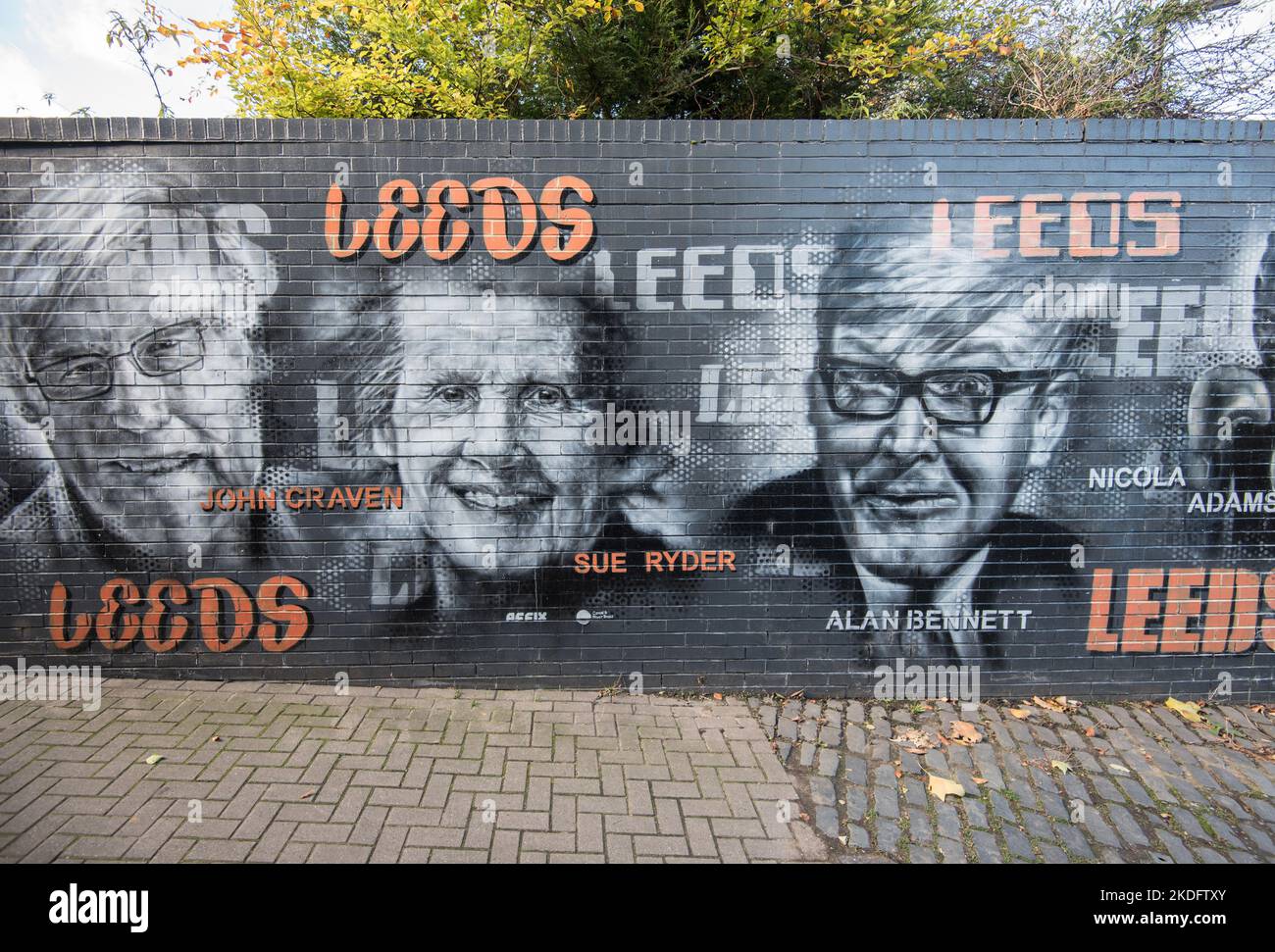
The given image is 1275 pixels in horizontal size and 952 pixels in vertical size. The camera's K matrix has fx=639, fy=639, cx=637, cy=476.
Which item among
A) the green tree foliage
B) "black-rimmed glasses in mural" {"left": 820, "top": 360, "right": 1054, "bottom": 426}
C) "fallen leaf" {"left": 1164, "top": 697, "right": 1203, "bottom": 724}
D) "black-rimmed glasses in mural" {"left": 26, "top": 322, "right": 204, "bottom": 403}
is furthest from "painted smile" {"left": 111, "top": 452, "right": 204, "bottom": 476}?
"fallen leaf" {"left": 1164, "top": 697, "right": 1203, "bottom": 724}

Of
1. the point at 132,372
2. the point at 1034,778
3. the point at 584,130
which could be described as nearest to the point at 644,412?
the point at 584,130

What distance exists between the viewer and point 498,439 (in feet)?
12.6

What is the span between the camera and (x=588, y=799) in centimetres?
297

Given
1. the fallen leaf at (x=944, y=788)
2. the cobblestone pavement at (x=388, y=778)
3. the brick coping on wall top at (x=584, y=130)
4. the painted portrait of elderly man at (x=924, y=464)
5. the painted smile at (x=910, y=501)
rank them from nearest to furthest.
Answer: the cobblestone pavement at (x=388, y=778), the fallen leaf at (x=944, y=788), the brick coping on wall top at (x=584, y=130), the painted portrait of elderly man at (x=924, y=464), the painted smile at (x=910, y=501)

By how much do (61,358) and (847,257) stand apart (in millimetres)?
4702

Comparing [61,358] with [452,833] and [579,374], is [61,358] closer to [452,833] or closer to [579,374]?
[579,374]

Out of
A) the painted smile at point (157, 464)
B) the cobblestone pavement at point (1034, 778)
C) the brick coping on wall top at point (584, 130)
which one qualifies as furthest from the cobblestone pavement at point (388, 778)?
the brick coping on wall top at point (584, 130)

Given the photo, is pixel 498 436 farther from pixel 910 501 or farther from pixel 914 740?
pixel 914 740

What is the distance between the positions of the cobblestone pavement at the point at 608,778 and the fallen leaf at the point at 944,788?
3 cm

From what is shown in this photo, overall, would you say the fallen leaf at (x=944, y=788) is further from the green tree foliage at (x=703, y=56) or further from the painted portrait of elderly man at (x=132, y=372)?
the green tree foliage at (x=703, y=56)

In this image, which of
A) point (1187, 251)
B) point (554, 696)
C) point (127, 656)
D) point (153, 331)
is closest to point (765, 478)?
point (554, 696)

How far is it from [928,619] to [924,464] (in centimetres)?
96

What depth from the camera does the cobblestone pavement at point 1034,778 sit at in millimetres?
2809

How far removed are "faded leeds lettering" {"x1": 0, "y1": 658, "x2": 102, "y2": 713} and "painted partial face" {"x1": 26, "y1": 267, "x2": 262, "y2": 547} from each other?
35.1 inches
